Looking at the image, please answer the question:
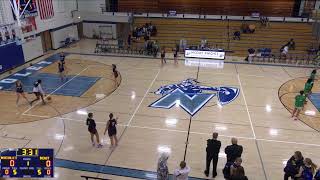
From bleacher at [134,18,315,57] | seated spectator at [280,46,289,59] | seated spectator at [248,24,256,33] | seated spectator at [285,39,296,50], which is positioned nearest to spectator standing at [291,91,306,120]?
seated spectator at [280,46,289,59]

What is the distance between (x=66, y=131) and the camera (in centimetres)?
1180

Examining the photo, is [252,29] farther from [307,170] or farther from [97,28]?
[307,170]

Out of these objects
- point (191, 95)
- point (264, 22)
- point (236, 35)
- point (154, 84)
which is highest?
point (264, 22)

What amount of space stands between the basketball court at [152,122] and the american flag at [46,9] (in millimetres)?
6578

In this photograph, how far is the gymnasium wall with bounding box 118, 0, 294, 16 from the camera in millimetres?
30266

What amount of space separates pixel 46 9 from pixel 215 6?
56.7 feet

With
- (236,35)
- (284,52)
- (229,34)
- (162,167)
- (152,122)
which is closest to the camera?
(162,167)

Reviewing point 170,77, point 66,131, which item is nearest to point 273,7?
point 170,77

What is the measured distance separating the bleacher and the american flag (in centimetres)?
794

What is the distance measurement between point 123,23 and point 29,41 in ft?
34.3

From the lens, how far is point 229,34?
26688 millimetres

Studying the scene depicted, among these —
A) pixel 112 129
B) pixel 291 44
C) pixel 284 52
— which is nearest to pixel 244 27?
pixel 291 44

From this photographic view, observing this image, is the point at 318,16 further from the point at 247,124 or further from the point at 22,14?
the point at 22,14

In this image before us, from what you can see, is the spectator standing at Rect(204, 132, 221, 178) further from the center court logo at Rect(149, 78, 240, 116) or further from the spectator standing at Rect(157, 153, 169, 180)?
the center court logo at Rect(149, 78, 240, 116)
